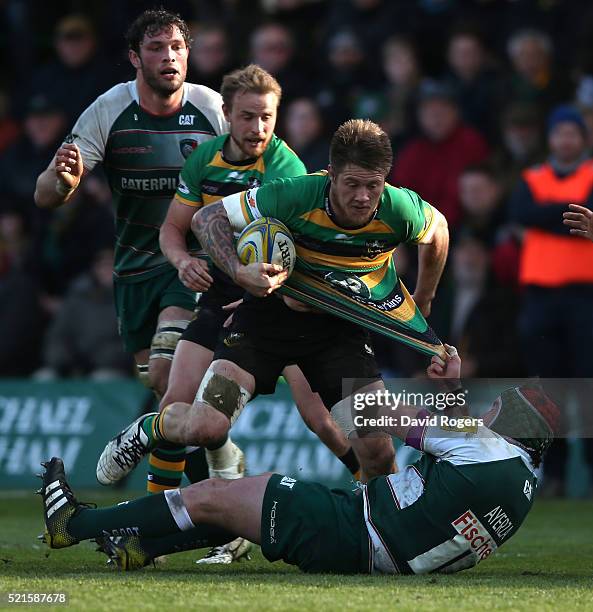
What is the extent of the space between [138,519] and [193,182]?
224 centimetres

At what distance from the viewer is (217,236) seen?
7.63 metres

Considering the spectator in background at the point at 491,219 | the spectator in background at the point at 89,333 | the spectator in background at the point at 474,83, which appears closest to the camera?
the spectator in background at the point at 491,219

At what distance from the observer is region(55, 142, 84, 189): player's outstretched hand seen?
823cm

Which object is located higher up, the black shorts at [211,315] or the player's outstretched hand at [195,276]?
the player's outstretched hand at [195,276]

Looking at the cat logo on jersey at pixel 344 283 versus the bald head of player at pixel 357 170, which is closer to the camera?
the bald head of player at pixel 357 170

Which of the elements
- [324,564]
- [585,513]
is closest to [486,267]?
[585,513]

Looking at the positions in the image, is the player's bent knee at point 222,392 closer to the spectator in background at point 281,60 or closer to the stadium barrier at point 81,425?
the stadium barrier at point 81,425

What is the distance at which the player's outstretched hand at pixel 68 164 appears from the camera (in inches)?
324

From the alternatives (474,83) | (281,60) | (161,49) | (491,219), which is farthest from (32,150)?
(161,49)

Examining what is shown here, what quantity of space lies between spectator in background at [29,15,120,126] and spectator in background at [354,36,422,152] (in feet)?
10.8

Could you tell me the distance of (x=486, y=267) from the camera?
12992mm

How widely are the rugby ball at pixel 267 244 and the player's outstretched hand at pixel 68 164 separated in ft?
4.47

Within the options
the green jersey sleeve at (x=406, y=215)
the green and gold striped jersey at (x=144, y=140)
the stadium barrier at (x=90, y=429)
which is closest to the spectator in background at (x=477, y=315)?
the stadium barrier at (x=90, y=429)

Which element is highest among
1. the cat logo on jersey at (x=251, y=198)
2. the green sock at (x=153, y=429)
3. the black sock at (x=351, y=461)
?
the cat logo on jersey at (x=251, y=198)
